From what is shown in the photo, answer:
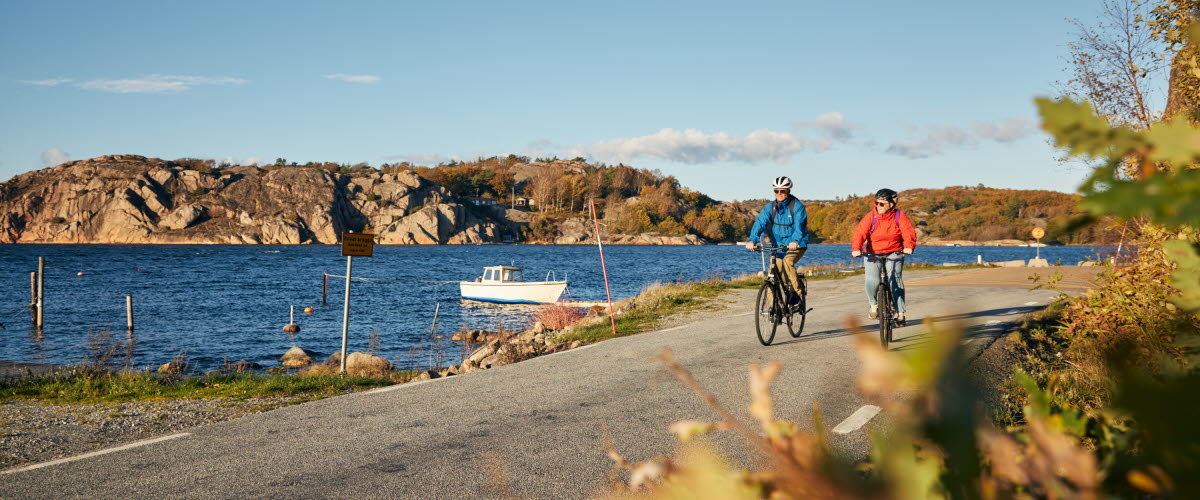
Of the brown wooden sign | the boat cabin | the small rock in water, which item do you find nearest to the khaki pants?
the brown wooden sign

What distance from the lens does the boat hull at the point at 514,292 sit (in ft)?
113

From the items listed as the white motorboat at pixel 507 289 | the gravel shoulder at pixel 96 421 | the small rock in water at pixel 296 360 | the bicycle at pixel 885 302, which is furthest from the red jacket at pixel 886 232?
the white motorboat at pixel 507 289

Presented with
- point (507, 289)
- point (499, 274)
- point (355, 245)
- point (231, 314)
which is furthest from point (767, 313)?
point (499, 274)

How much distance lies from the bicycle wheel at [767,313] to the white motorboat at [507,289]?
2454cm

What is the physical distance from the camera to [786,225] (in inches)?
378

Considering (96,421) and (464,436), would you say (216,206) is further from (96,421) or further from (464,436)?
(464,436)

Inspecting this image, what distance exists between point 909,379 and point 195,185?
533 feet

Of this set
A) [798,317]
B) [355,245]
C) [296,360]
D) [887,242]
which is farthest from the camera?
[296,360]

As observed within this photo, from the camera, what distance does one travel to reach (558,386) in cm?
742

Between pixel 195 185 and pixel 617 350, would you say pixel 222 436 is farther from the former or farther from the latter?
pixel 195 185

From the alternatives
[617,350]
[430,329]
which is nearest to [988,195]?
[430,329]

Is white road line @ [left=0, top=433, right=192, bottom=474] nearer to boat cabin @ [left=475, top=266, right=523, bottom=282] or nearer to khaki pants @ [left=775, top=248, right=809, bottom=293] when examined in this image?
khaki pants @ [left=775, top=248, right=809, bottom=293]

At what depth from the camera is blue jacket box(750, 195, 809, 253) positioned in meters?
9.51

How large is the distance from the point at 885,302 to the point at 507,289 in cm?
2855
